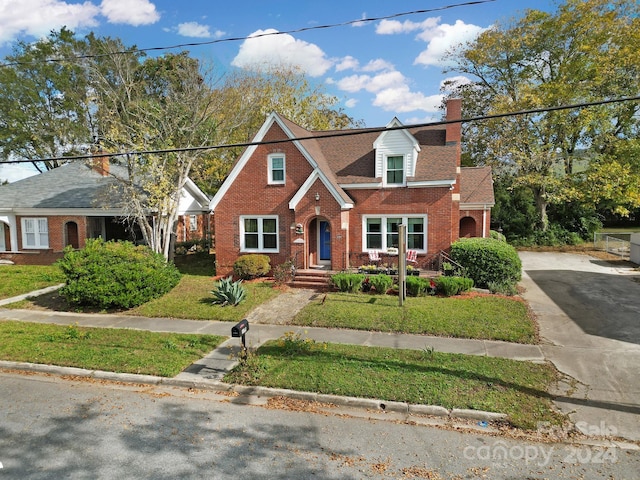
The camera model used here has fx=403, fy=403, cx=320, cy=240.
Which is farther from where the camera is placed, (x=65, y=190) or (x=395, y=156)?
(x=65, y=190)

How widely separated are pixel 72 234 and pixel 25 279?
5.68 m

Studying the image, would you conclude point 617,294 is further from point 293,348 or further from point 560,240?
point 560,240

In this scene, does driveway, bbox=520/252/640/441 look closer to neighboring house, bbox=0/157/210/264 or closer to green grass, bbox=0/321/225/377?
green grass, bbox=0/321/225/377

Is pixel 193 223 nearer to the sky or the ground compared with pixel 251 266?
nearer to the sky

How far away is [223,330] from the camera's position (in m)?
11.5

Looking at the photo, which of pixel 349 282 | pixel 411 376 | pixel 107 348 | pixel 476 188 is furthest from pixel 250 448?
pixel 476 188

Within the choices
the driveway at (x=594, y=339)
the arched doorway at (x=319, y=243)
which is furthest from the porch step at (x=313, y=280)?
the driveway at (x=594, y=339)

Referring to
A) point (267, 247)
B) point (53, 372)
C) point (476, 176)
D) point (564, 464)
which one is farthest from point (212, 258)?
point (564, 464)

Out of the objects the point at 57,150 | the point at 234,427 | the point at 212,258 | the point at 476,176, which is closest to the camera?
the point at 234,427

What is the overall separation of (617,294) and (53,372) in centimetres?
1831

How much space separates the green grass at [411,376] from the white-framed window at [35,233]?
1994 cm

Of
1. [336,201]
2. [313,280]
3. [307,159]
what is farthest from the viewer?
[307,159]

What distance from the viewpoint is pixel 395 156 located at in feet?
58.9

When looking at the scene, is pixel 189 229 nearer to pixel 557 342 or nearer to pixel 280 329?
pixel 280 329
